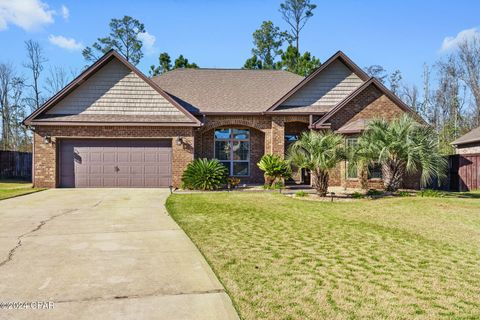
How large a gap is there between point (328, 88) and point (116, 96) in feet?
34.1

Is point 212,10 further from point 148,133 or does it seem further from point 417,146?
point 417,146

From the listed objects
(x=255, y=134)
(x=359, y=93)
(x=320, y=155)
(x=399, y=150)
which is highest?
(x=359, y=93)

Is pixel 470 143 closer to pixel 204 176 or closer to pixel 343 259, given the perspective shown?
pixel 204 176

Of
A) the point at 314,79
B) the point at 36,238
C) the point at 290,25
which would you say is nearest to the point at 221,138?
the point at 314,79

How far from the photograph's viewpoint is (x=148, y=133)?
17.2 metres

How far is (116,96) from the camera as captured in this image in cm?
1756

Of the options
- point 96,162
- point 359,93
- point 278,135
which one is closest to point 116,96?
point 96,162

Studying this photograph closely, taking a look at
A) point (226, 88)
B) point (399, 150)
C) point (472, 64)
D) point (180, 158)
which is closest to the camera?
point (399, 150)

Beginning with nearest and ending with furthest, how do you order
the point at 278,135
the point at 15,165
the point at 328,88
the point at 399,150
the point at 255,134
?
the point at 399,150 < the point at 278,135 < the point at 328,88 < the point at 255,134 < the point at 15,165

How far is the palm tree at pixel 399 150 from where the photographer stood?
520 inches

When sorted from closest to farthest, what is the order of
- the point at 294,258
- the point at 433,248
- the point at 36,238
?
the point at 294,258, the point at 433,248, the point at 36,238

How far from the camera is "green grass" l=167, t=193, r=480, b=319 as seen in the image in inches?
154

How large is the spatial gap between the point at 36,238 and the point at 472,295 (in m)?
6.98

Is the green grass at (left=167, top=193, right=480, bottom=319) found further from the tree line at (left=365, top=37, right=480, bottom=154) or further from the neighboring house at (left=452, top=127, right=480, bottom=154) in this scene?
the tree line at (left=365, top=37, right=480, bottom=154)
